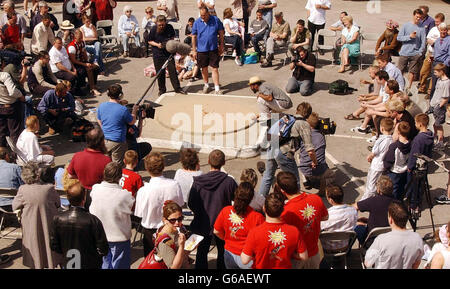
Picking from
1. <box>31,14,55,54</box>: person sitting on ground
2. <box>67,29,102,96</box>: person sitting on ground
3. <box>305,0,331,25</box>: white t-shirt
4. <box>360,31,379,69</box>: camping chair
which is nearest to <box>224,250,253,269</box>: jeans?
<box>67,29,102,96</box>: person sitting on ground

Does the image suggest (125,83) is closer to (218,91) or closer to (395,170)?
(218,91)

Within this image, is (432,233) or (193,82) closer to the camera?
(432,233)

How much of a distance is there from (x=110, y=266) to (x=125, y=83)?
7948 mm

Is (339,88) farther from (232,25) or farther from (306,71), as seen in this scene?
Result: (232,25)

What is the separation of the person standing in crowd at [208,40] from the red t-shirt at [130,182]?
5.97m

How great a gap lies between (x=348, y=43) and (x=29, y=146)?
8651 millimetres

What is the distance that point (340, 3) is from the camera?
832 inches

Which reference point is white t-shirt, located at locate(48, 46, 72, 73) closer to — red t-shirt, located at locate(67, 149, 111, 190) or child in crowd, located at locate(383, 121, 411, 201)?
red t-shirt, located at locate(67, 149, 111, 190)

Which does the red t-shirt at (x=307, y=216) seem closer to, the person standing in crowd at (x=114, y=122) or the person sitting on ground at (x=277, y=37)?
the person standing in crowd at (x=114, y=122)

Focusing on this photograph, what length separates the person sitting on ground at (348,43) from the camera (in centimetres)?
1392

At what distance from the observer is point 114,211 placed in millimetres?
5922

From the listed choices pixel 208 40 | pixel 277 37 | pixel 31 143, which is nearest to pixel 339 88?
pixel 277 37

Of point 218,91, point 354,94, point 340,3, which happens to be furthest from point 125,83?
point 340,3

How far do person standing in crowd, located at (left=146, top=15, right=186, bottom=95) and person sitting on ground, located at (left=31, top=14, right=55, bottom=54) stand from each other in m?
2.79
